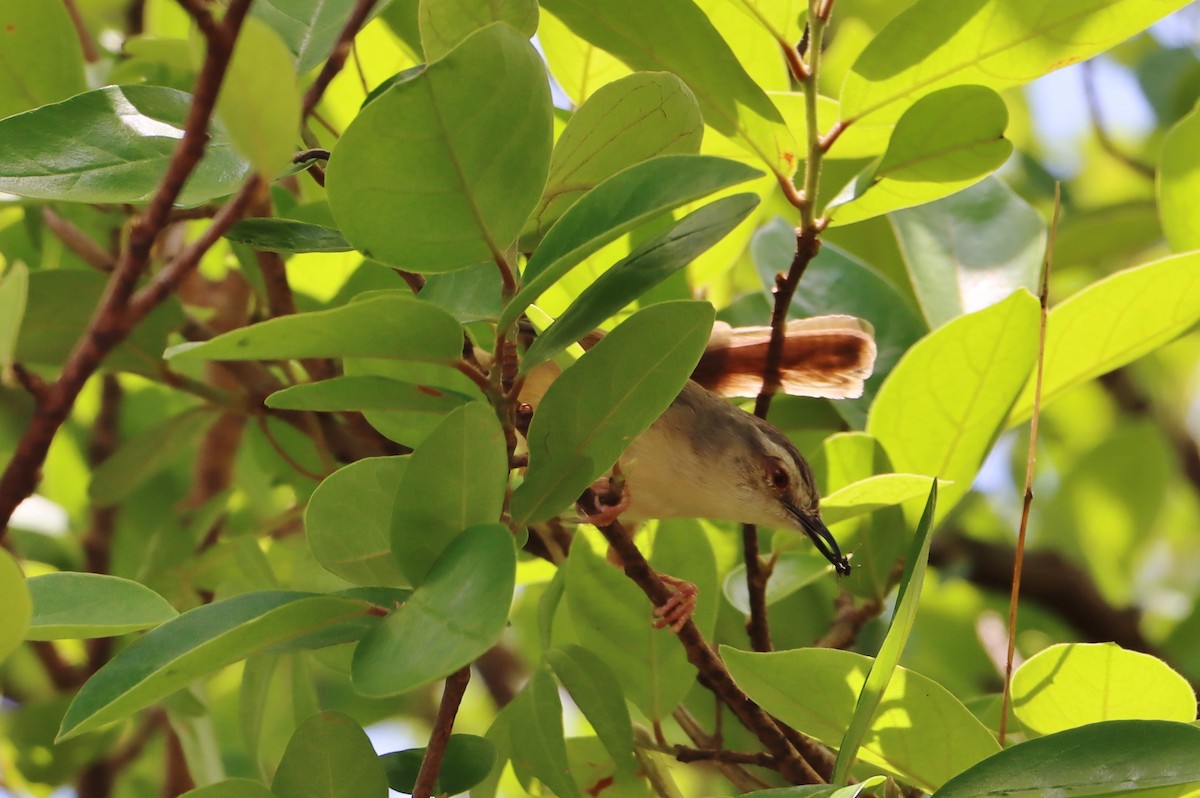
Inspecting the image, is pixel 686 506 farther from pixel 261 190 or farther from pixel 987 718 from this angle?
pixel 261 190

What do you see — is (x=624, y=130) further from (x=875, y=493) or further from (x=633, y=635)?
(x=633, y=635)

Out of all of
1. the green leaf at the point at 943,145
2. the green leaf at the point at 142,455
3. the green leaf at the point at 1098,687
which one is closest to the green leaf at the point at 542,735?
the green leaf at the point at 1098,687

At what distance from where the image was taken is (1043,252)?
271 centimetres

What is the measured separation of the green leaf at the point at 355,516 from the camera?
1.49 meters

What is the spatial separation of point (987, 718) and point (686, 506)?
2.49ft

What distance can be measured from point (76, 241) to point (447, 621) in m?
1.84

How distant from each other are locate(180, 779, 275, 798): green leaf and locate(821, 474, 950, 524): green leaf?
954mm

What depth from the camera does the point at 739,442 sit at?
110 inches

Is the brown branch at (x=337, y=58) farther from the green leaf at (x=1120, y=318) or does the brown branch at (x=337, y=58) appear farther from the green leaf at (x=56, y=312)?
the green leaf at (x=1120, y=318)

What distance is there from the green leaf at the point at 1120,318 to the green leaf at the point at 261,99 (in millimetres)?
1492

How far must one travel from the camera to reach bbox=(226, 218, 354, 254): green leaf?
5.02 feet

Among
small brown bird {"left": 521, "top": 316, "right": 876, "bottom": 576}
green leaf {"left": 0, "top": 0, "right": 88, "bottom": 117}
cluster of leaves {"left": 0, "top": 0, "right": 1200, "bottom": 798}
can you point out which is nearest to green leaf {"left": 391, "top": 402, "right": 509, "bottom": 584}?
cluster of leaves {"left": 0, "top": 0, "right": 1200, "bottom": 798}

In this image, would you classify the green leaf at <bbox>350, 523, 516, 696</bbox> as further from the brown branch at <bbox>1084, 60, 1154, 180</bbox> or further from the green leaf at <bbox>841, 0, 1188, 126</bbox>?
the brown branch at <bbox>1084, 60, 1154, 180</bbox>

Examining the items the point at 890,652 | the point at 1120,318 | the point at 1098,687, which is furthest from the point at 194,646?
the point at 1120,318
